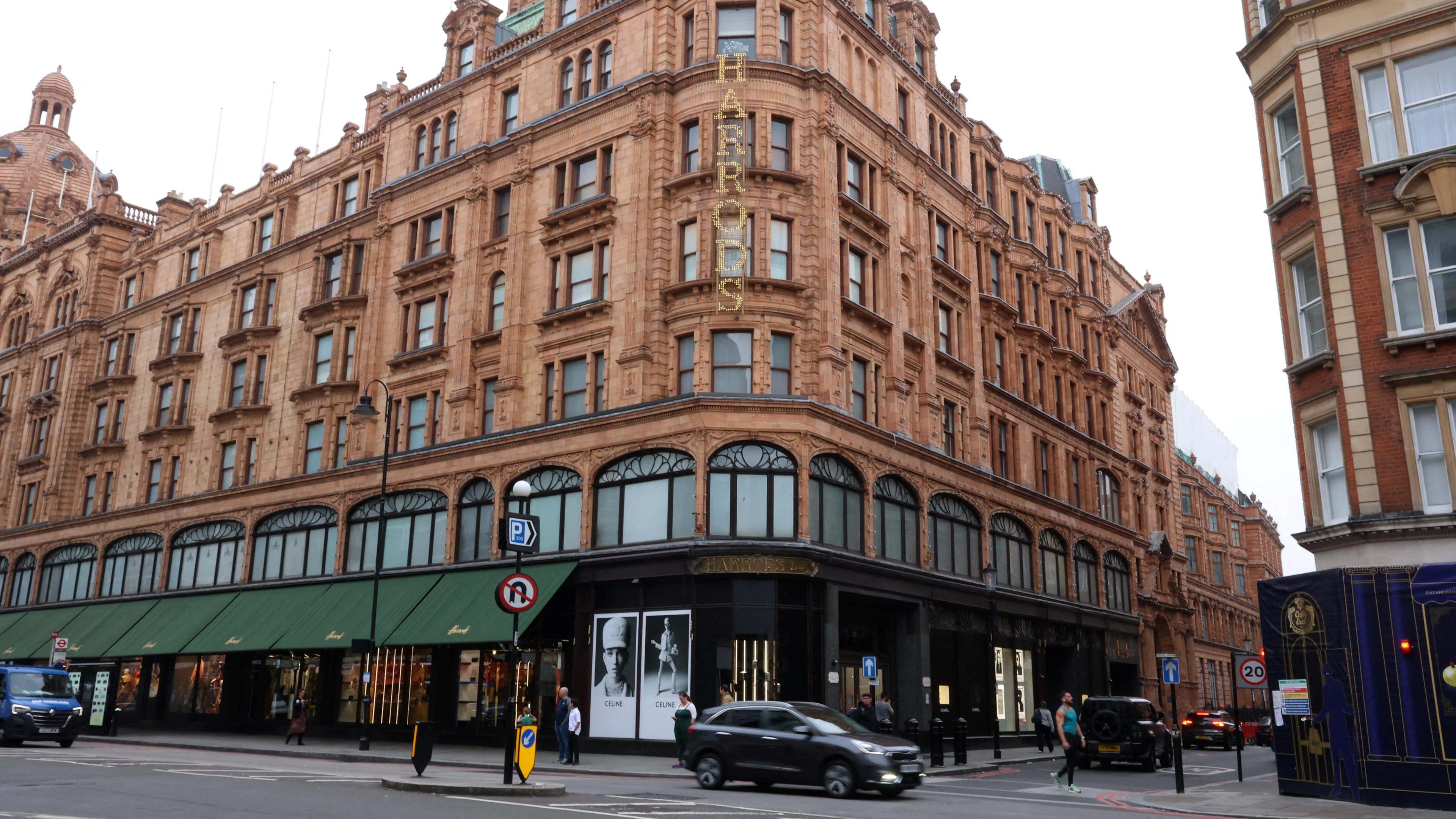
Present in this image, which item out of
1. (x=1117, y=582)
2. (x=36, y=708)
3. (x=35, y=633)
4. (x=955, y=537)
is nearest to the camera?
(x=36, y=708)

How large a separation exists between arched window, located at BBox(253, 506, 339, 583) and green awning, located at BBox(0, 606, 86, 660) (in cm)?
1244

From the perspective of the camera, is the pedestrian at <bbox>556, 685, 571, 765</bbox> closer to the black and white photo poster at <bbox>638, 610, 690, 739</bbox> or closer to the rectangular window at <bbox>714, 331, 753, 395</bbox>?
the black and white photo poster at <bbox>638, 610, 690, 739</bbox>

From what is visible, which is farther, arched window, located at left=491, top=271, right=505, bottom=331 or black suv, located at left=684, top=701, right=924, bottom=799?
arched window, located at left=491, top=271, right=505, bottom=331

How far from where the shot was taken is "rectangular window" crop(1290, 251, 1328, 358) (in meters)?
23.5

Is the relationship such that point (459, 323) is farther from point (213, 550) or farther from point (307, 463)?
point (213, 550)

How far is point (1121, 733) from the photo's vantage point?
3023cm

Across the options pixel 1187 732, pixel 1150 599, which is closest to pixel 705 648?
pixel 1187 732

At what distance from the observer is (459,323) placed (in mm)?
39688

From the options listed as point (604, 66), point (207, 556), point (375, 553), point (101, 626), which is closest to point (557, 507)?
point (375, 553)

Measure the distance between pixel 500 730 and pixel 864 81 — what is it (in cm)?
2501

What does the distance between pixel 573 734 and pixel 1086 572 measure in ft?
96.8

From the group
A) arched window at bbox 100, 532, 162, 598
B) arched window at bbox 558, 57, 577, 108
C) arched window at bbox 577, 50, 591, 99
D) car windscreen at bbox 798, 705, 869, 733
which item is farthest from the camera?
arched window at bbox 100, 532, 162, 598

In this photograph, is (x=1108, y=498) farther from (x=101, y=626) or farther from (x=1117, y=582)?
(x=101, y=626)

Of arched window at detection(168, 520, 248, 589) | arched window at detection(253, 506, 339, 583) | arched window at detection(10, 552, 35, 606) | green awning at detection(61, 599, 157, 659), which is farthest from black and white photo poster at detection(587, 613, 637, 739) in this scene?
arched window at detection(10, 552, 35, 606)
